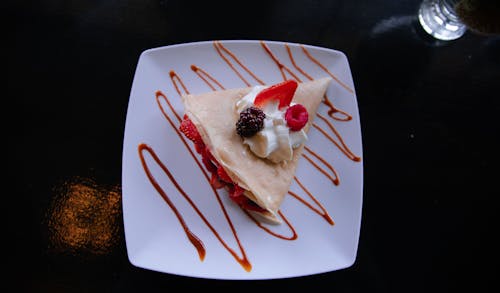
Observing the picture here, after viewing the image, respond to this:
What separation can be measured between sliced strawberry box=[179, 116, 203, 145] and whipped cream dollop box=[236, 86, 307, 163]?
217mm

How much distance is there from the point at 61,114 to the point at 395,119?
→ 1.67m

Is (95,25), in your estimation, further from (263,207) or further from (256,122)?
(263,207)

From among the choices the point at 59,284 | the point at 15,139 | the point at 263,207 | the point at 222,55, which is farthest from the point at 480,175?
the point at 15,139

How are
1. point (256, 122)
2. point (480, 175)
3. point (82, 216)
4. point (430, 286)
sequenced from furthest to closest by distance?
point (480, 175)
point (430, 286)
point (82, 216)
point (256, 122)

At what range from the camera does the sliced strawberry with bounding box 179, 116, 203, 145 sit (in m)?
1.76

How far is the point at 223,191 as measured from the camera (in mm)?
1782

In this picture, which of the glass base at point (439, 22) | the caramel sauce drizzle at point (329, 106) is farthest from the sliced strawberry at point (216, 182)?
the glass base at point (439, 22)

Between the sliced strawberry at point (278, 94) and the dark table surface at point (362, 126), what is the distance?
16.2 inches

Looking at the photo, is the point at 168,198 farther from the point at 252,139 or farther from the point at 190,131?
the point at 252,139

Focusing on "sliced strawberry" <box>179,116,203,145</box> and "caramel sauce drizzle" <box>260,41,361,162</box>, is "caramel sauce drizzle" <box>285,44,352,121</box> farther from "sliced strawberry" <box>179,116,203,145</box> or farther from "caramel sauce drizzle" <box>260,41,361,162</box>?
"sliced strawberry" <box>179,116,203,145</box>

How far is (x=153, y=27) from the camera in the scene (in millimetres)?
1977

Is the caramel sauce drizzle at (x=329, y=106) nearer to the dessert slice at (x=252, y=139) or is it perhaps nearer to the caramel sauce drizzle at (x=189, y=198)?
the dessert slice at (x=252, y=139)

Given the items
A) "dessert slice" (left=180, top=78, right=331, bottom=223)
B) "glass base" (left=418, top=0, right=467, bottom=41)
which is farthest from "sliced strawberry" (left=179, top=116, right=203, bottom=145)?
"glass base" (left=418, top=0, right=467, bottom=41)

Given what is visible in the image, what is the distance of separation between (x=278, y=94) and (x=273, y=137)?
20 cm
